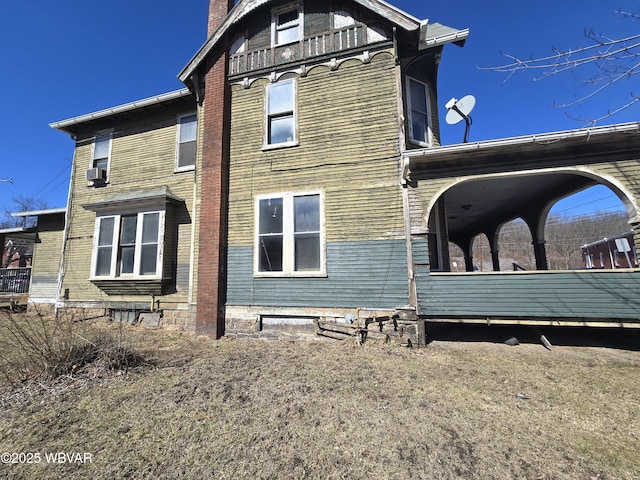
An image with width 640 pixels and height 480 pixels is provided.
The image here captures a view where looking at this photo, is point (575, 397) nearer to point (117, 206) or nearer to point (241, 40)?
point (241, 40)

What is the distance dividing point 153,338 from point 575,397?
337 inches

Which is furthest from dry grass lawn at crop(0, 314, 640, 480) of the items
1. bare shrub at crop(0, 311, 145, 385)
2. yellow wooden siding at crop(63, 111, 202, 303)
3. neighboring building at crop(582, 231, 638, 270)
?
neighboring building at crop(582, 231, 638, 270)

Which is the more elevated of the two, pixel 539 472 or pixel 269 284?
pixel 269 284

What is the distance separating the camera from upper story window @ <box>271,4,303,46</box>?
8633 mm

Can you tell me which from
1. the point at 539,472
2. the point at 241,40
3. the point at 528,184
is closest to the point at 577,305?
the point at 528,184

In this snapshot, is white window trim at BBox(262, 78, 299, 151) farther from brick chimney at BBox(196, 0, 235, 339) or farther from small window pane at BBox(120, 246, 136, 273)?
small window pane at BBox(120, 246, 136, 273)

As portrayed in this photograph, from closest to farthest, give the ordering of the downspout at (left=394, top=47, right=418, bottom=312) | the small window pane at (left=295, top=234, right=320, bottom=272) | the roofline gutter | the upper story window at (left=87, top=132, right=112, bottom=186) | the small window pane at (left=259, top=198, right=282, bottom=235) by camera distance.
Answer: the roofline gutter
the downspout at (left=394, top=47, right=418, bottom=312)
the small window pane at (left=295, top=234, right=320, bottom=272)
the small window pane at (left=259, top=198, right=282, bottom=235)
the upper story window at (left=87, top=132, right=112, bottom=186)

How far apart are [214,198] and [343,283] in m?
4.21

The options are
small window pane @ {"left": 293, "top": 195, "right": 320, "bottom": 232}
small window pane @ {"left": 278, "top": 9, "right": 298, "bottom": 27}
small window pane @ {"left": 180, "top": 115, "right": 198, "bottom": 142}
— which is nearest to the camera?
small window pane @ {"left": 293, "top": 195, "right": 320, "bottom": 232}

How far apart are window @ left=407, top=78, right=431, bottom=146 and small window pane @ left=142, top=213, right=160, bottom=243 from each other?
7970 mm

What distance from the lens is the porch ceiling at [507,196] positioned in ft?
25.1

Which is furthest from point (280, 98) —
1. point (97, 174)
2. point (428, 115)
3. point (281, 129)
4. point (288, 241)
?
point (97, 174)

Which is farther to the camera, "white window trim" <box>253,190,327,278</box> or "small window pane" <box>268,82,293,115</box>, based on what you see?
"small window pane" <box>268,82,293,115</box>

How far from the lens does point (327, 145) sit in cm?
784
